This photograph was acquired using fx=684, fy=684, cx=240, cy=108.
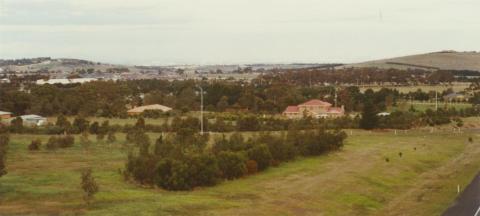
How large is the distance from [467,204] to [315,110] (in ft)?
173

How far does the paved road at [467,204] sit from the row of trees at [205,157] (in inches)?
459

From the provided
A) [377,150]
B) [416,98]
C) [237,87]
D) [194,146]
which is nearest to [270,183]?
[194,146]

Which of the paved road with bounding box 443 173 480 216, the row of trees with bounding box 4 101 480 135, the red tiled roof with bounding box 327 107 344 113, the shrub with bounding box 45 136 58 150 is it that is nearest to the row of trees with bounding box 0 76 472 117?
the red tiled roof with bounding box 327 107 344 113

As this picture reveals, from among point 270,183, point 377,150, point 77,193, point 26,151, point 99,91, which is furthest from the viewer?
point 99,91

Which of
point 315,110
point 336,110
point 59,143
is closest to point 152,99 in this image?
point 315,110

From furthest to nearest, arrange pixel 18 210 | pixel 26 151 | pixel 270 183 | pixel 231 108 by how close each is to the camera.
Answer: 1. pixel 231 108
2. pixel 26 151
3. pixel 270 183
4. pixel 18 210

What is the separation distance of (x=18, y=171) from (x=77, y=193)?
8.69 metres

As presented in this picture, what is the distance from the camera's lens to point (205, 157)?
35812 mm

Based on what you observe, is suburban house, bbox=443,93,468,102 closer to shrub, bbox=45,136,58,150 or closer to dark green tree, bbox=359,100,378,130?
dark green tree, bbox=359,100,378,130

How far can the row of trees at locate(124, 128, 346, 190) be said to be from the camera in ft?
113

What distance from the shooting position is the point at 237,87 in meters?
98.2

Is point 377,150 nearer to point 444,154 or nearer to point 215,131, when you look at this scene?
point 444,154

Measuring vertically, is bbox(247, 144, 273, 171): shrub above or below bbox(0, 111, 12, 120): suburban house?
above

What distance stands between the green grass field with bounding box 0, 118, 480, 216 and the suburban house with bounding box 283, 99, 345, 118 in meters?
28.3
